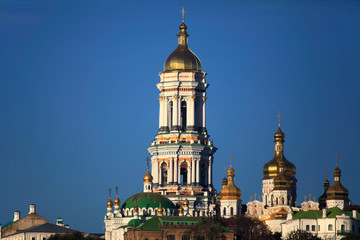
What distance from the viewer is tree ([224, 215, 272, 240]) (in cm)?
12606

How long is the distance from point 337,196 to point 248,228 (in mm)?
13645

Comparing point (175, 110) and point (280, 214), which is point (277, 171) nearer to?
point (280, 214)

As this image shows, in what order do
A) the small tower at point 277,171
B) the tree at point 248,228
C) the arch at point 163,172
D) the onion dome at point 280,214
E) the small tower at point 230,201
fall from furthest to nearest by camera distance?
the small tower at point 277,171, the small tower at point 230,201, the arch at point 163,172, the onion dome at point 280,214, the tree at point 248,228

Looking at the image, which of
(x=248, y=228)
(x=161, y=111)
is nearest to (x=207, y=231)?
(x=248, y=228)

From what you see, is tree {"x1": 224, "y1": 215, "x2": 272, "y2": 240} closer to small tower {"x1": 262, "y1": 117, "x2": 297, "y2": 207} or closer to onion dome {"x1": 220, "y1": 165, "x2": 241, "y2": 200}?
onion dome {"x1": 220, "y1": 165, "x2": 241, "y2": 200}

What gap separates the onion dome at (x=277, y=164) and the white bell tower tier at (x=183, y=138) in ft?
29.7

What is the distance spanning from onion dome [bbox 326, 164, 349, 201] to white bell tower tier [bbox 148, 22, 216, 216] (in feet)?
35.7

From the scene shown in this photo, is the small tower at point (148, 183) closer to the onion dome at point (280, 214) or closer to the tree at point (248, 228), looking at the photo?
the tree at point (248, 228)

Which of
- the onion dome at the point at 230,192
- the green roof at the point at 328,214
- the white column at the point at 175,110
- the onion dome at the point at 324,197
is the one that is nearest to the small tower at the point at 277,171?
the onion dome at the point at 324,197

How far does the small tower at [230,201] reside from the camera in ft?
461

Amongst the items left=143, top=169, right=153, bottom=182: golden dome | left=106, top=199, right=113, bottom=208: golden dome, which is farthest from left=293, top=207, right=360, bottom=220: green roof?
left=106, top=199, right=113, bottom=208: golden dome

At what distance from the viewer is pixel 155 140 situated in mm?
140625

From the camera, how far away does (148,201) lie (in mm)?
133625

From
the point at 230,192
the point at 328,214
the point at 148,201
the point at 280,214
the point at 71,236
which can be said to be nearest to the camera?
the point at 328,214
